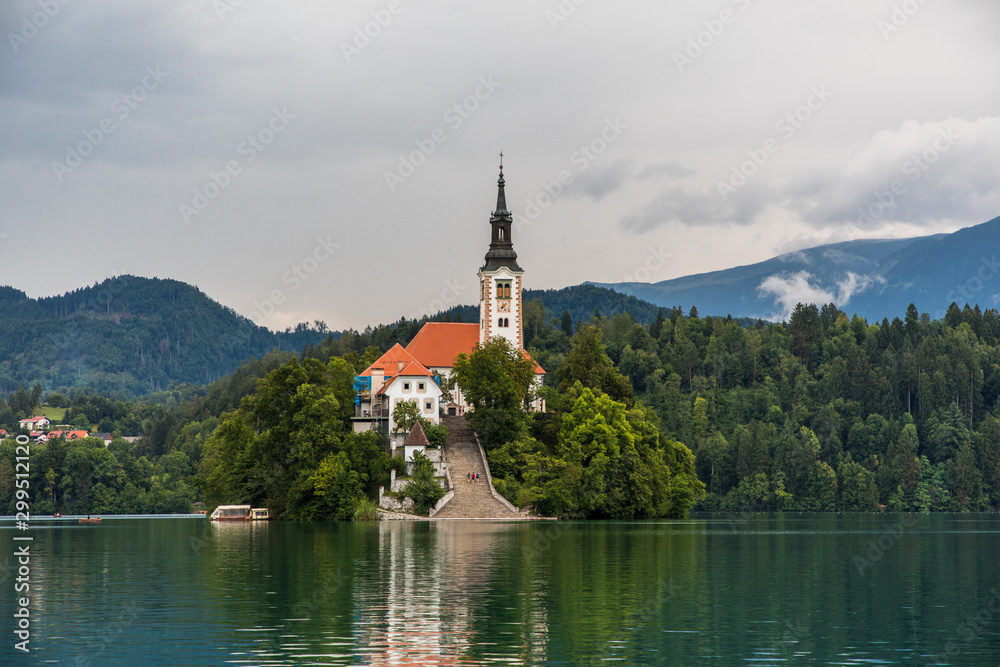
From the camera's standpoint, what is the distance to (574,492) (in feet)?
297

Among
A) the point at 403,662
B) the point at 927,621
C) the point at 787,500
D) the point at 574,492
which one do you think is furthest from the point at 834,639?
the point at 787,500

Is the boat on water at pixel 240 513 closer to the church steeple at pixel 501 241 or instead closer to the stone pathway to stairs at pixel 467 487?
the stone pathway to stairs at pixel 467 487

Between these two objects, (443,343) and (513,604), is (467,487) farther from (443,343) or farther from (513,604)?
(513,604)

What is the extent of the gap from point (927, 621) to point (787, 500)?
11867 cm

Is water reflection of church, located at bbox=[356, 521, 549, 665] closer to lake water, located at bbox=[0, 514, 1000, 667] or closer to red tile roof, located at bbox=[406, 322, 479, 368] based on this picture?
lake water, located at bbox=[0, 514, 1000, 667]

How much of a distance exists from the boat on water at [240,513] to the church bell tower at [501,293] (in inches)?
1094

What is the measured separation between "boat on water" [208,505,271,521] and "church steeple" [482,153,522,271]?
3290cm

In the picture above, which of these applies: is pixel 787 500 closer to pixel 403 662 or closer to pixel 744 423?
pixel 744 423

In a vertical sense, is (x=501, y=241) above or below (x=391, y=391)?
above

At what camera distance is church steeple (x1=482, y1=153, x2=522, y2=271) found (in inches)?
4427

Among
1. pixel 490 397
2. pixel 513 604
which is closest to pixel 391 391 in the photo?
pixel 490 397

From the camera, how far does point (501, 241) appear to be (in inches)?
4476

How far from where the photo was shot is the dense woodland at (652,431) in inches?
3656

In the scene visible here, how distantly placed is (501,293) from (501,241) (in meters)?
5.29
